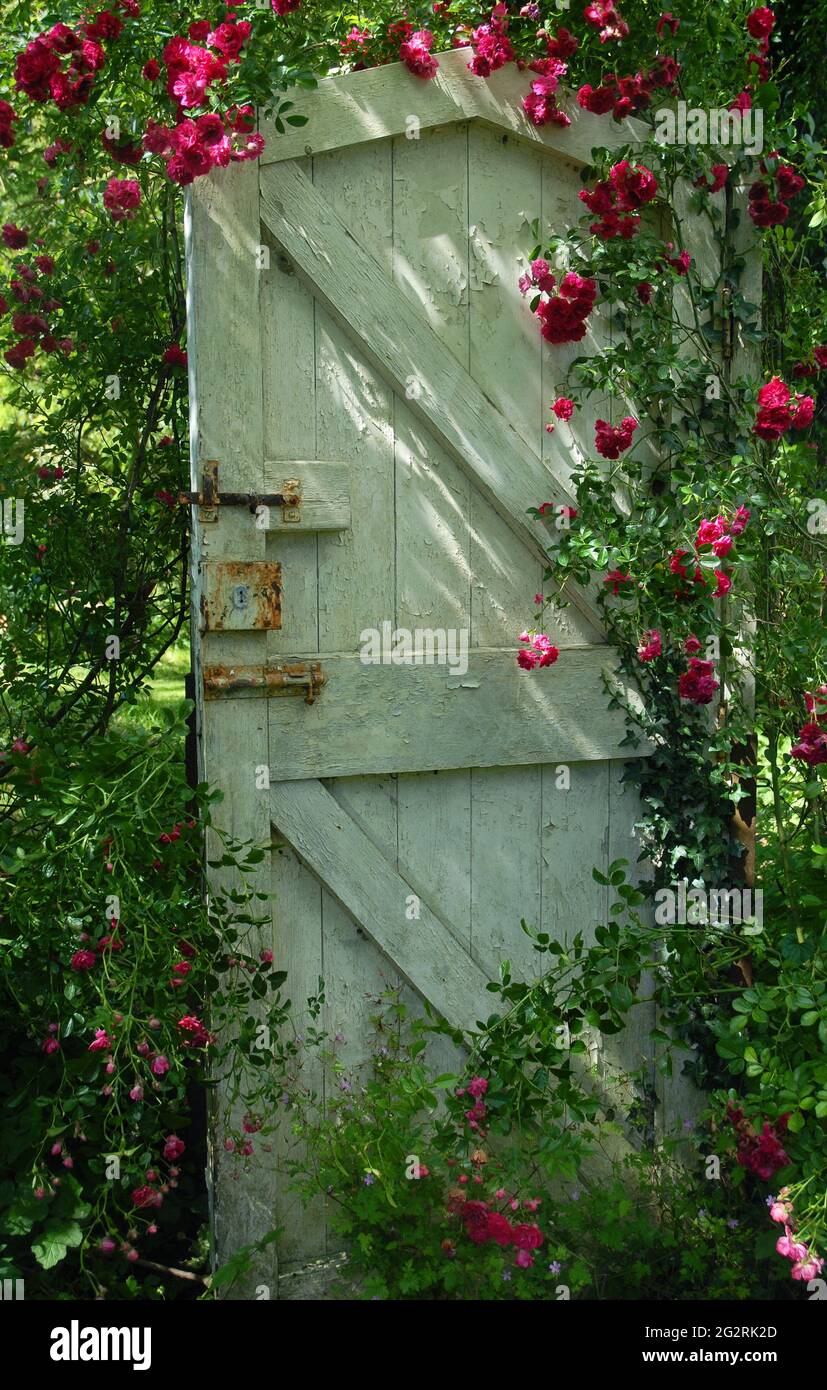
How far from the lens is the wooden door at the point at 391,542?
2541 millimetres

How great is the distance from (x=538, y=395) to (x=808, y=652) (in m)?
0.84

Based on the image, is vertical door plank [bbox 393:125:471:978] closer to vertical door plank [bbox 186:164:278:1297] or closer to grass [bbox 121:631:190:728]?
vertical door plank [bbox 186:164:278:1297]

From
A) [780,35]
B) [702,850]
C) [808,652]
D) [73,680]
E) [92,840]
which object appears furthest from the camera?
[73,680]

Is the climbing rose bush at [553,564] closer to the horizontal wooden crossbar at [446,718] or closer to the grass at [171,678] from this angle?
the horizontal wooden crossbar at [446,718]

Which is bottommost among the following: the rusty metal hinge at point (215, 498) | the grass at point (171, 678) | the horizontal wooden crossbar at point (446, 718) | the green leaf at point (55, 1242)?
the green leaf at point (55, 1242)

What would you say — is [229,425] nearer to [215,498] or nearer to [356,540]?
[215,498]

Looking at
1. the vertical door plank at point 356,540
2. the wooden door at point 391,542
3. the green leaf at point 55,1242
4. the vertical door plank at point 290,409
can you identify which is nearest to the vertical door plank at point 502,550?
the wooden door at point 391,542

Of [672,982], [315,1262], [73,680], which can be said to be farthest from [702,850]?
[73,680]

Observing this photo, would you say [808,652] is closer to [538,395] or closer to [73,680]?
[538,395]

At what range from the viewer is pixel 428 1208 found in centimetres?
269

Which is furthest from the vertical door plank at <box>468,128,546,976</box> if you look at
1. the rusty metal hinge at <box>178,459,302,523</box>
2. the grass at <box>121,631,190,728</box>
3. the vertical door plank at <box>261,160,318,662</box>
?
the grass at <box>121,631,190,728</box>

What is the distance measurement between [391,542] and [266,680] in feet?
1.39

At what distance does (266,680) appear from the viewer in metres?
2.58

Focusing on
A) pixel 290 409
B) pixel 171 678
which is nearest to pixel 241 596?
pixel 290 409
